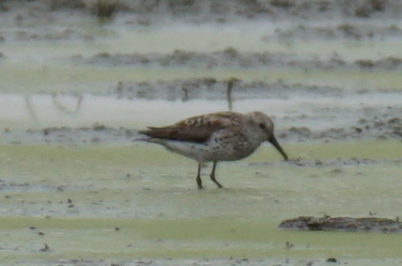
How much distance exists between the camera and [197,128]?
9641 mm

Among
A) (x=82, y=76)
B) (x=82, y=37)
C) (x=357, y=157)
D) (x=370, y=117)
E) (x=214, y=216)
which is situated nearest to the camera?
(x=214, y=216)

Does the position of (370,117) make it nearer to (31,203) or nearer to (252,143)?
(252,143)

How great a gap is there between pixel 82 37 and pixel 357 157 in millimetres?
6647

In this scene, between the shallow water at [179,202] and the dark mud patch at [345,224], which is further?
the dark mud patch at [345,224]

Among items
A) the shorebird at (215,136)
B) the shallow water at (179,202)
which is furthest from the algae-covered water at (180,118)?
the shorebird at (215,136)

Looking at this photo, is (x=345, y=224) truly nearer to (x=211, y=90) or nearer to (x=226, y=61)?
(x=211, y=90)

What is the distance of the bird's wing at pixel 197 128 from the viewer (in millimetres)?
9594

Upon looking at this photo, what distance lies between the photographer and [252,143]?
966 centimetres

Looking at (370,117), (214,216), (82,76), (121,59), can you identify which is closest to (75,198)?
(214,216)

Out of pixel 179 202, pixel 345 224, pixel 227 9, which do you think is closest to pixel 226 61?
pixel 227 9

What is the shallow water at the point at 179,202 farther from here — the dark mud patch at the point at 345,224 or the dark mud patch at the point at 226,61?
the dark mud patch at the point at 226,61

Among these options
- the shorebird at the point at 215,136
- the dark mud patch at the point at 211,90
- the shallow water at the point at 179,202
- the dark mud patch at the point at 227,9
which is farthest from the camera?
the dark mud patch at the point at 227,9

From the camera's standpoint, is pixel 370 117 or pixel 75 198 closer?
pixel 75 198

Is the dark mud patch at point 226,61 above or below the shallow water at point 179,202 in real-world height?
below
